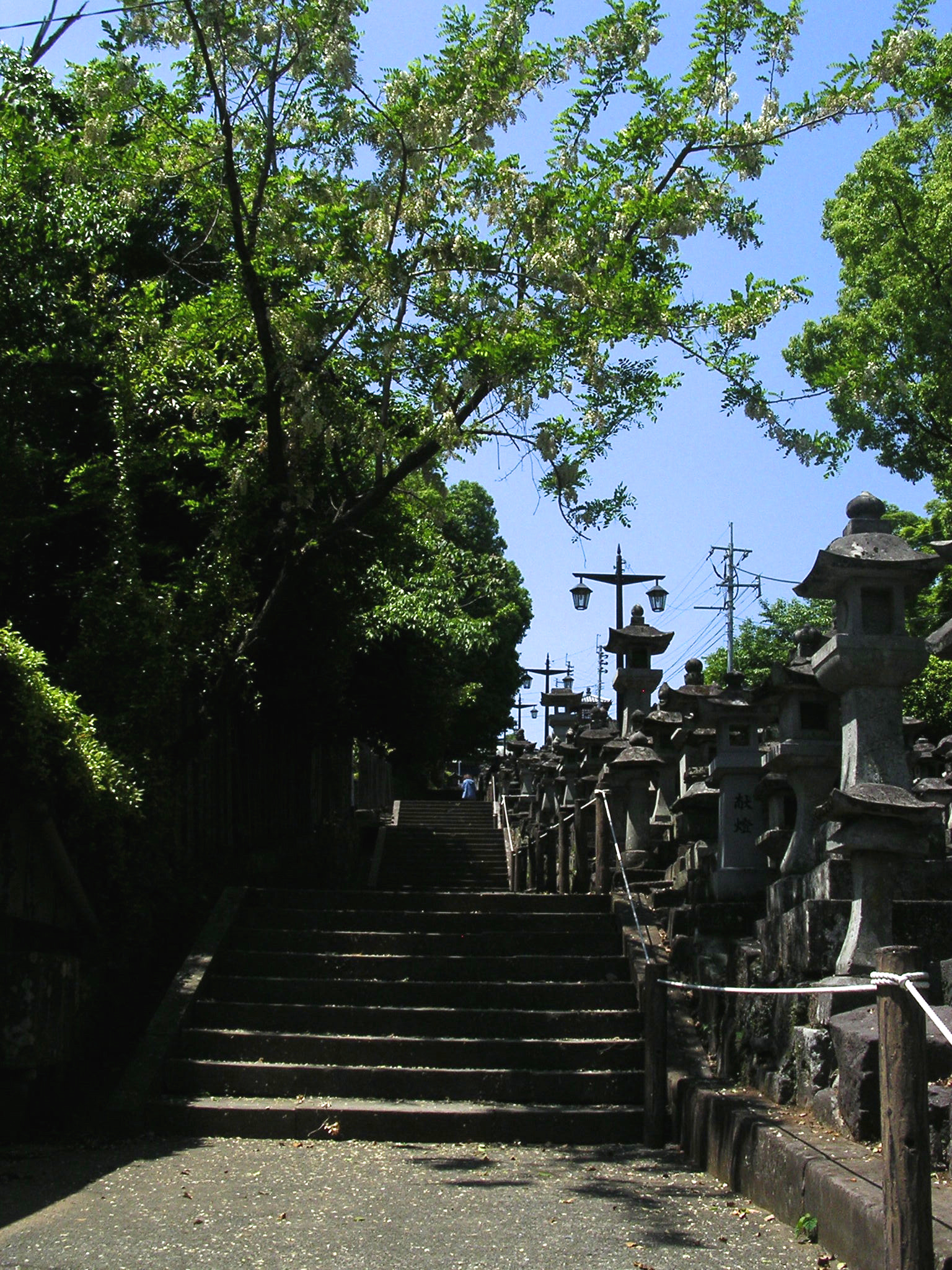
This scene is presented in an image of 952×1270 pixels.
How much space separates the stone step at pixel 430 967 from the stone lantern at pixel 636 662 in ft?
20.7

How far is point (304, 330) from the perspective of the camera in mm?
9086

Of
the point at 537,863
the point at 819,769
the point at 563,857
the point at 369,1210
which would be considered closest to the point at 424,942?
the point at 819,769

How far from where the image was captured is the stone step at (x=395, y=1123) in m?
7.60

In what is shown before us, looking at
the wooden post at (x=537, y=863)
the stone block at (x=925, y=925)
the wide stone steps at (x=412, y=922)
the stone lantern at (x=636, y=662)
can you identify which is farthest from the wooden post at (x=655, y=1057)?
the wooden post at (x=537, y=863)

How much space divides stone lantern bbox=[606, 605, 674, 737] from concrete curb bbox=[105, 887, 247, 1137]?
6.52 meters

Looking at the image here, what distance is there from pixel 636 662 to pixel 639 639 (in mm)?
329

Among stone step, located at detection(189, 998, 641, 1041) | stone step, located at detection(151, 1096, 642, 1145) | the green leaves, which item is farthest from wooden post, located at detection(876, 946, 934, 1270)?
the green leaves

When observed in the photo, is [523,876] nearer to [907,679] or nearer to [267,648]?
[267,648]

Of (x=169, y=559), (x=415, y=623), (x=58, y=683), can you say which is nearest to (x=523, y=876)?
(x=415, y=623)

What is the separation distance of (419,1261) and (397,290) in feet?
20.9

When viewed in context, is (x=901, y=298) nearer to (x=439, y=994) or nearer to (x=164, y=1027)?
(x=439, y=994)

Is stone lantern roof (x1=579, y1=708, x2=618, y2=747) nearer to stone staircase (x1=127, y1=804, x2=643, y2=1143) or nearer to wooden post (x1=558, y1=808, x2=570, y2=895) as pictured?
wooden post (x1=558, y1=808, x2=570, y2=895)

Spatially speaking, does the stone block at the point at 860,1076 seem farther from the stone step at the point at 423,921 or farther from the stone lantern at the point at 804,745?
the stone step at the point at 423,921

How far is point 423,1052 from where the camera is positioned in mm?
8484
